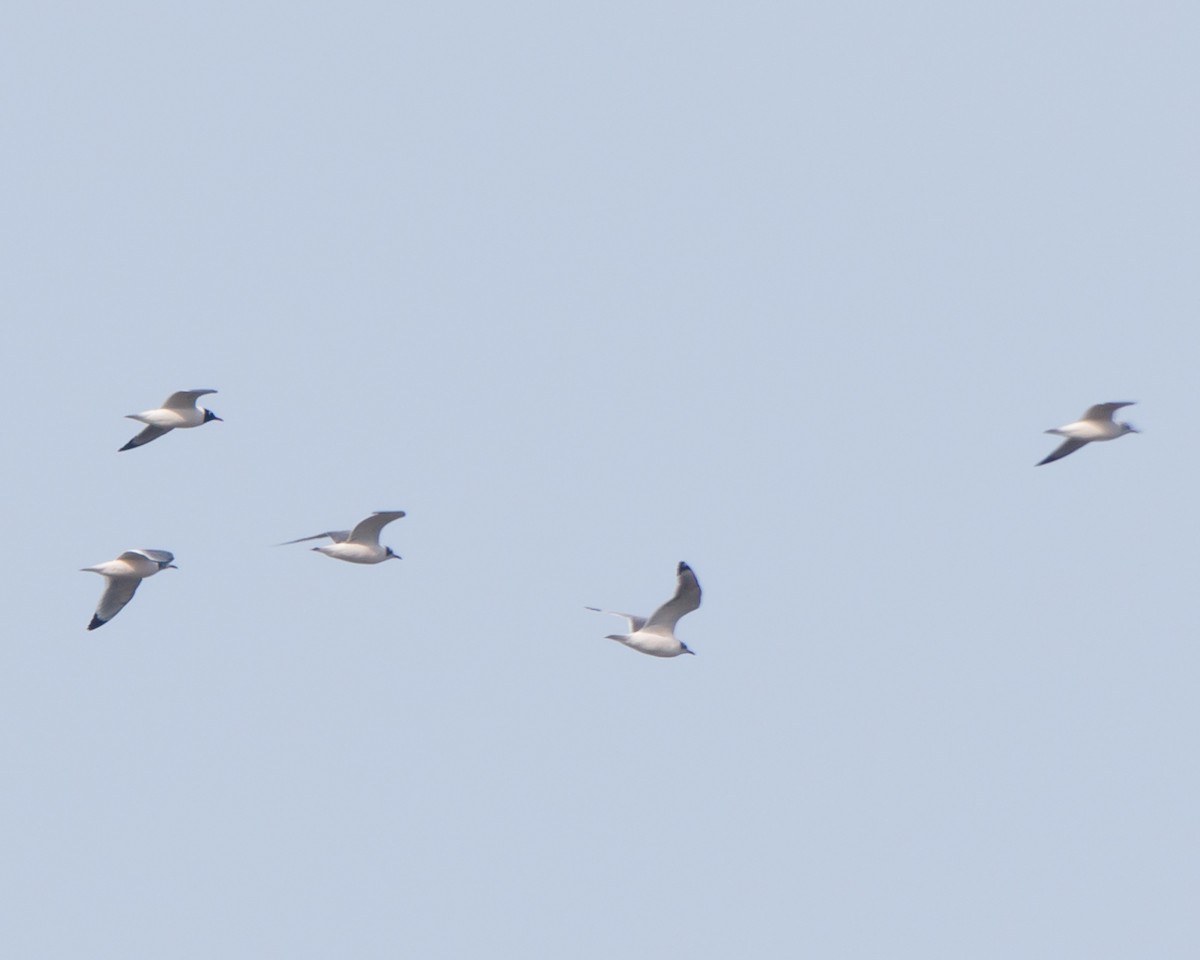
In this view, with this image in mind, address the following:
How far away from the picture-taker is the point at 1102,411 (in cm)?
2947

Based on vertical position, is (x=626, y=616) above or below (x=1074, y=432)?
below

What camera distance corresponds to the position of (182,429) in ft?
97.0

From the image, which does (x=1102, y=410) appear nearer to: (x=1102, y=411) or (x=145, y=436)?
(x=1102, y=411)

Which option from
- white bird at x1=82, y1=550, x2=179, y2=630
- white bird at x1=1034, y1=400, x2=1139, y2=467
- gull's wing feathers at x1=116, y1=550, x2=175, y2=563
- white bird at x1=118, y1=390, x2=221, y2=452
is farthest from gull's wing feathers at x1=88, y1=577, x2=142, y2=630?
white bird at x1=1034, y1=400, x2=1139, y2=467

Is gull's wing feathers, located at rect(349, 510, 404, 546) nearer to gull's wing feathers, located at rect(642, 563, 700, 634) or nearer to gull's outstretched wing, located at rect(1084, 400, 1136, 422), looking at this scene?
gull's wing feathers, located at rect(642, 563, 700, 634)

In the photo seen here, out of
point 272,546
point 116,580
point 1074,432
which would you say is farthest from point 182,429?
point 1074,432

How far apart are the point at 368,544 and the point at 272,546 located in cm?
288

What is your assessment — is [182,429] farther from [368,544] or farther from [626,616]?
[626,616]

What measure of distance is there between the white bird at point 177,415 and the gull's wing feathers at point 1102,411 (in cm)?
1402

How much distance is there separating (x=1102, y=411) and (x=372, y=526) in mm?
11788

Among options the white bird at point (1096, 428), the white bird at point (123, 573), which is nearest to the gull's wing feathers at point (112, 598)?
the white bird at point (123, 573)

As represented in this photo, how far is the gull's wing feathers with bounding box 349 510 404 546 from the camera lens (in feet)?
88.5

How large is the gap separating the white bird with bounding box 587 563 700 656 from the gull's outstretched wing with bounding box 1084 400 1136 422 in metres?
A: 8.59

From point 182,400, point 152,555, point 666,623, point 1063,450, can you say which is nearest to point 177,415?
point 182,400
